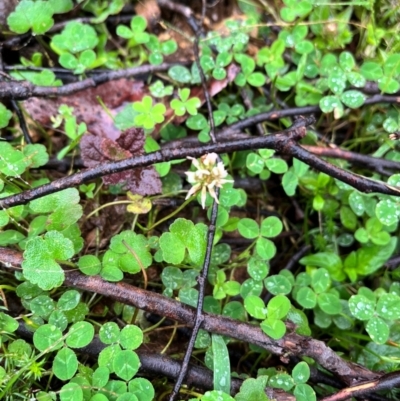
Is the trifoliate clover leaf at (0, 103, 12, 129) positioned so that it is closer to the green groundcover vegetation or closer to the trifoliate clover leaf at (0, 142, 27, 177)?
the green groundcover vegetation

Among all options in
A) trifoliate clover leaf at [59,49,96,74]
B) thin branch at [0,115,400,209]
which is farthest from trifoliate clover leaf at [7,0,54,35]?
thin branch at [0,115,400,209]

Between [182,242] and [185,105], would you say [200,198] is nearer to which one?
[182,242]

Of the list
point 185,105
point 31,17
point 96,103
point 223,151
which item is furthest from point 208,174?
point 31,17

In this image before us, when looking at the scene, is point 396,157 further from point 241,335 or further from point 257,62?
point 241,335

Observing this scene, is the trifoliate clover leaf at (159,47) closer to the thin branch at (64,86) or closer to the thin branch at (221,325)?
the thin branch at (64,86)

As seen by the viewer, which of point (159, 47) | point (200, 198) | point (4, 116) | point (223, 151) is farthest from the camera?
point (159, 47)

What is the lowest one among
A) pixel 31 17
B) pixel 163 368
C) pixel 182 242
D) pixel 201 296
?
pixel 163 368

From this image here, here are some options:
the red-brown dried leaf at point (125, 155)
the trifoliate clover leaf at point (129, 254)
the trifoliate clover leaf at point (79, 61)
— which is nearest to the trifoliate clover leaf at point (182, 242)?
the trifoliate clover leaf at point (129, 254)
